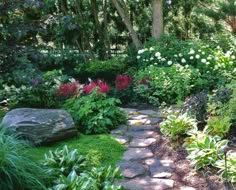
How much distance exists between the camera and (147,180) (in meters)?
3.31

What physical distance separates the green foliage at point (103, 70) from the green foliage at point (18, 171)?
5.33m

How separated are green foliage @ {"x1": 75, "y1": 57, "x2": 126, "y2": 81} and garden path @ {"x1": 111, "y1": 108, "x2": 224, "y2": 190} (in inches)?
129

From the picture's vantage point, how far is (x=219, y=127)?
394 centimetres

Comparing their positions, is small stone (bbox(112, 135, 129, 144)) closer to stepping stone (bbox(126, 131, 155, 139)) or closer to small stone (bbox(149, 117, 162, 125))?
stepping stone (bbox(126, 131, 155, 139))

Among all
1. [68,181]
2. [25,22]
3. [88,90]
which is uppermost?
[25,22]

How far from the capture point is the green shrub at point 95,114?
15.3 ft

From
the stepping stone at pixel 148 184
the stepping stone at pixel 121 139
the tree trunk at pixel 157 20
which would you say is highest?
the tree trunk at pixel 157 20

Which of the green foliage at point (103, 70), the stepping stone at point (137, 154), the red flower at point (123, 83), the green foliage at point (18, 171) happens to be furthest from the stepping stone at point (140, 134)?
the green foliage at point (103, 70)

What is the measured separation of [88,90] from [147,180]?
2.49 m

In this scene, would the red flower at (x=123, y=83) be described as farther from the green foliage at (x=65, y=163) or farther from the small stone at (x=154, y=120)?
the green foliage at (x=65, y=163)

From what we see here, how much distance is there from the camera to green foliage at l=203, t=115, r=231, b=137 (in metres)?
3.94

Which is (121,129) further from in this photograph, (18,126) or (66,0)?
(66,0)

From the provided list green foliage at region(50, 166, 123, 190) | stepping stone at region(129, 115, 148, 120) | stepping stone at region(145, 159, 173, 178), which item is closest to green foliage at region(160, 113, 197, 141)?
stepping stone at region(145, 159, 173, 178)

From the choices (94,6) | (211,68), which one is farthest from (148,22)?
(211,68)
